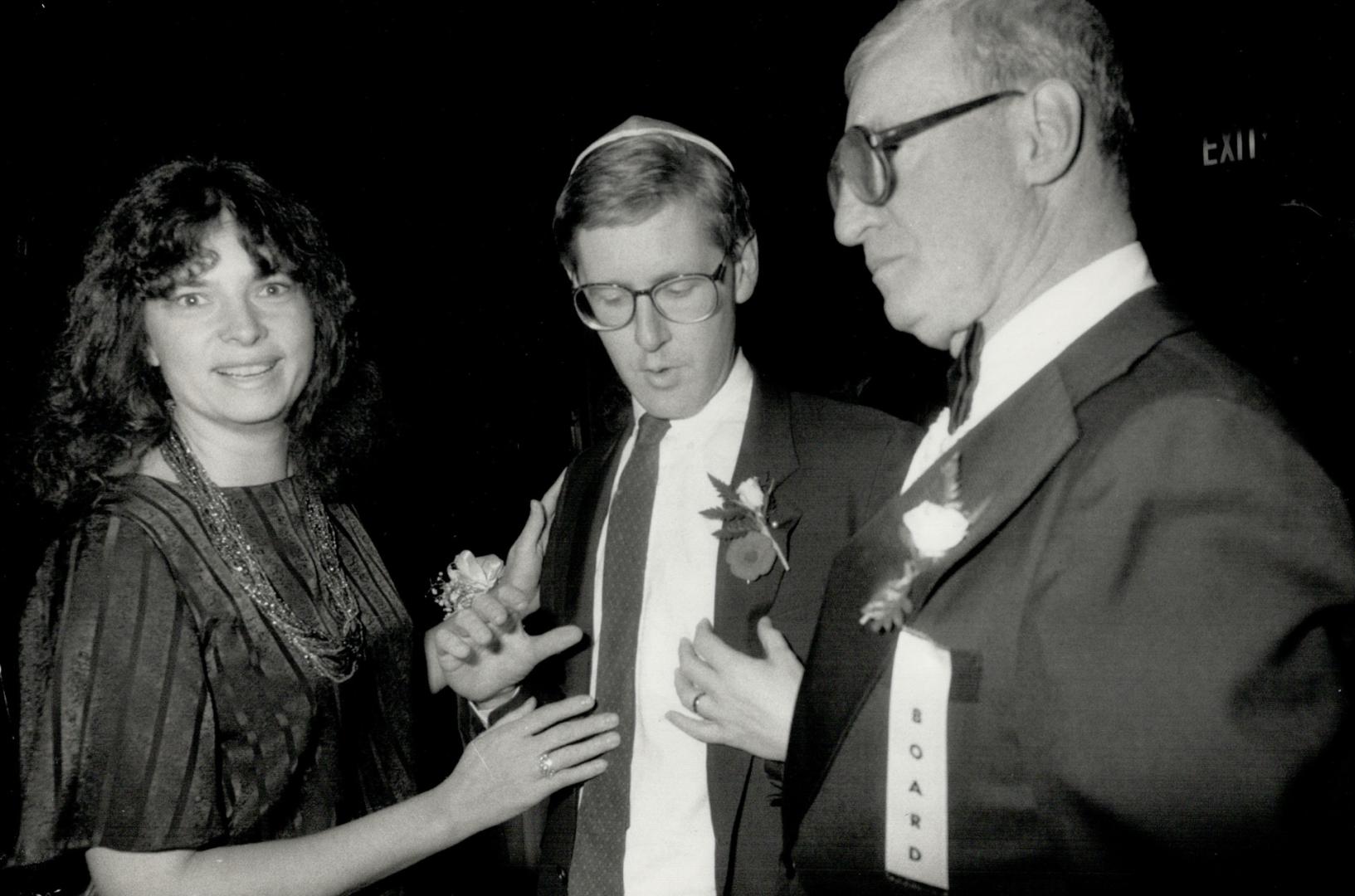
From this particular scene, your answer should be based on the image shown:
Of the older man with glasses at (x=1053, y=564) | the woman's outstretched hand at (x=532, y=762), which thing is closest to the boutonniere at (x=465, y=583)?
the woman's outstretched hand at (x=532, y=762)

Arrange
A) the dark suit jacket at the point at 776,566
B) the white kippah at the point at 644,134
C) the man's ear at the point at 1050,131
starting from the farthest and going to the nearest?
the white kippah at the point at 644,134 → the dark suit jacket at the point at 776,566 → the man's ear at the point at 1050,131

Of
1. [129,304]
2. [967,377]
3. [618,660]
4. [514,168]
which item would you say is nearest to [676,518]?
[618,660]

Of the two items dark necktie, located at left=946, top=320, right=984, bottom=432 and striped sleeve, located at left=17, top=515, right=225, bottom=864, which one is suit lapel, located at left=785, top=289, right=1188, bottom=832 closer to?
dark necktie, located at left=946, top=320, right=984, bottom=432

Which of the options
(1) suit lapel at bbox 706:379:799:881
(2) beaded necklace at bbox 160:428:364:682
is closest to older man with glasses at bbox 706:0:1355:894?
(1) suit lapel at bbox 706:379:799:881

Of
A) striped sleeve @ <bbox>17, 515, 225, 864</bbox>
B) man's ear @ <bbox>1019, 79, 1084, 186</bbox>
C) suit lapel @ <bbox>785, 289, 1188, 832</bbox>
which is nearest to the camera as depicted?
suit lapel @ <bbox>785, 289, 1188, 832</bbox>

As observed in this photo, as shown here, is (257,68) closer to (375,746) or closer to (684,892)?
(375,746)

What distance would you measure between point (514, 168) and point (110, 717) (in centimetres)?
306

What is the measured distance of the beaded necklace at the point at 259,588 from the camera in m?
1.92

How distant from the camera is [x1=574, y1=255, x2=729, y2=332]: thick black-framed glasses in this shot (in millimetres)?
2049

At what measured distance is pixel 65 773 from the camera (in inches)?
63.7

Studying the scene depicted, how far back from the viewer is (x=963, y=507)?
1.21 metres

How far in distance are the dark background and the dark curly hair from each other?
620mm

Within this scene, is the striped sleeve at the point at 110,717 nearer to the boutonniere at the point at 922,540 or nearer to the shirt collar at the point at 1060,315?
the boutonniere at the point at 922,540

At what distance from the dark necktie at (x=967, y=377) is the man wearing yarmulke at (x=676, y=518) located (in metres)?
0.57
